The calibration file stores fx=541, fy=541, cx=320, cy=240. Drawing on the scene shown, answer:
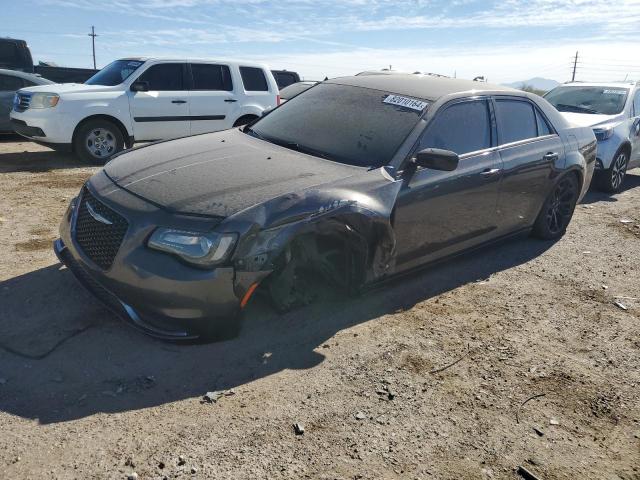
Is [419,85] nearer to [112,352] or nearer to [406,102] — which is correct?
[406,102]

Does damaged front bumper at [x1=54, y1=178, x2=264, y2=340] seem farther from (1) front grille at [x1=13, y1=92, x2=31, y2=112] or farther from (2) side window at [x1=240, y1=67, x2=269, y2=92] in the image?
(2) side window at [x1=240, y1=67, x2=269, y2=92]

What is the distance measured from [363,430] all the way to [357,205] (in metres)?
1.38

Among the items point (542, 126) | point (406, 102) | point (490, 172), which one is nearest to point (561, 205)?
point (542, 126)

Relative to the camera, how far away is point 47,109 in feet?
27.1

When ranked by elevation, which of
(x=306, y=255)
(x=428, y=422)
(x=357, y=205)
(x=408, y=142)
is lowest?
(x=428, y=422)

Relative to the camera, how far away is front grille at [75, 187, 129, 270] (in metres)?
3.12

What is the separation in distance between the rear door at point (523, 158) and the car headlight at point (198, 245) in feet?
8.81

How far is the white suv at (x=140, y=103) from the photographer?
8.36 meters

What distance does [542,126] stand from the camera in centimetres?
527

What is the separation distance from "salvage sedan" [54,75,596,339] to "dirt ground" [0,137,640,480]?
29 cm

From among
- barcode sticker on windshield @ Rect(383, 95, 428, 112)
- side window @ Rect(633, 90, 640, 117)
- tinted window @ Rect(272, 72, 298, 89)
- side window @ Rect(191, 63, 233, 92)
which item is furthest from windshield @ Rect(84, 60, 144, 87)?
side window @ Rect(633, 90, 640, 117)

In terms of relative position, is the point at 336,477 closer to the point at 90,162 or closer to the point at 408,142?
the point at 408,142

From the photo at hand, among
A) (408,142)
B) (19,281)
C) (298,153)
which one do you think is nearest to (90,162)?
(19,281)

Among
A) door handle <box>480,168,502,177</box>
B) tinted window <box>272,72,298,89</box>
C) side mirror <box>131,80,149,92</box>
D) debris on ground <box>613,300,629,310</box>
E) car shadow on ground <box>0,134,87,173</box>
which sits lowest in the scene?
debris on ground <box>613,300,629,310</box>
